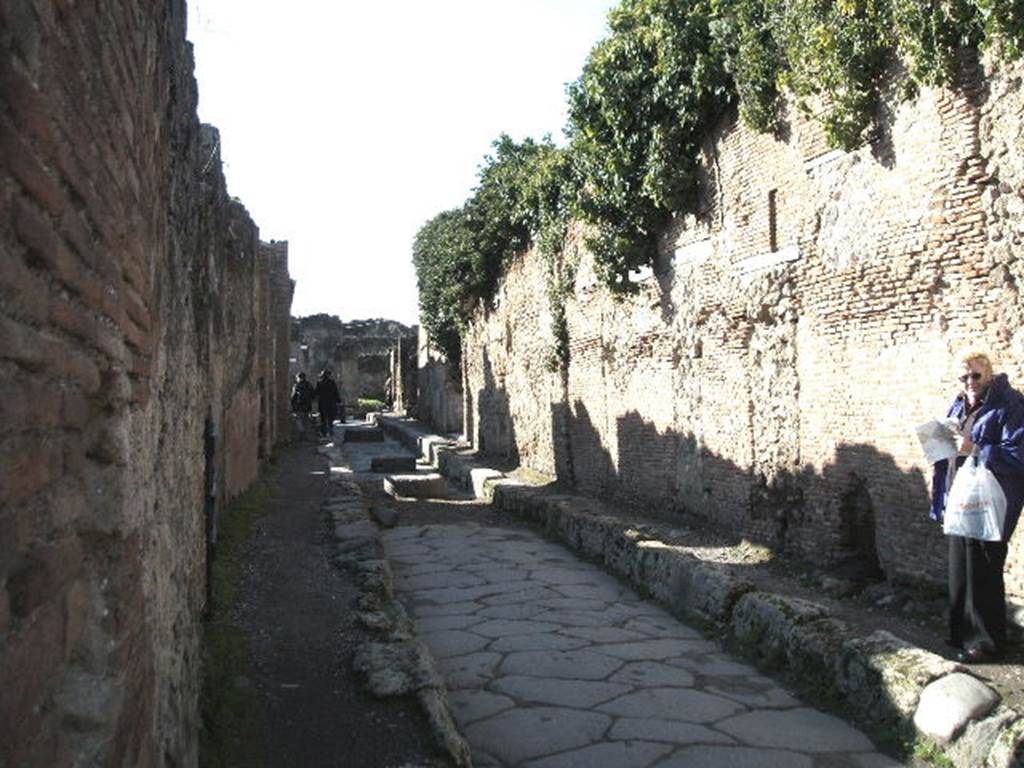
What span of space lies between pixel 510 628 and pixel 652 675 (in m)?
1.13

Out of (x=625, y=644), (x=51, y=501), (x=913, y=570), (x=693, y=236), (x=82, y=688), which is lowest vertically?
(x=625, y=644)

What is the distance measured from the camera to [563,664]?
477 centimetres

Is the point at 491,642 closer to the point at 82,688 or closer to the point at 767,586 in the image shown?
the point at 767,586

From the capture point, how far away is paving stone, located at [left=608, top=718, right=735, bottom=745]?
374 centimetres

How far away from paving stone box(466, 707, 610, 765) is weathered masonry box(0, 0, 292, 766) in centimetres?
123

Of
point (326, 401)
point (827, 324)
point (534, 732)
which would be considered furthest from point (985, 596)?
point (326, 401)

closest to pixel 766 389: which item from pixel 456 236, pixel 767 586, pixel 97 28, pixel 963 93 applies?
pixel 767 586

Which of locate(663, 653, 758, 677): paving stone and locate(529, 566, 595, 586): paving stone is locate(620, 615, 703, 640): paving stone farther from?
locate(529, 566, 595, 586): paving stone

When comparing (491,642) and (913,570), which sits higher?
(913,570)

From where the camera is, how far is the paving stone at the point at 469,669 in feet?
14.8

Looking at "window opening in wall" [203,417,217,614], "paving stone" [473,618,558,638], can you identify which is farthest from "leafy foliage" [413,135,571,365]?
"window opening in wall" [203,417,217,614]

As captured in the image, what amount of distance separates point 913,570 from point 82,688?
194 inches

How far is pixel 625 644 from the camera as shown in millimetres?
5121

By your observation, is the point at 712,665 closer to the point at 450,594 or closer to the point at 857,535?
the point at 857,535
